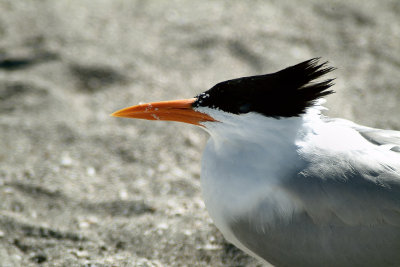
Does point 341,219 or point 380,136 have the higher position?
point 380,136

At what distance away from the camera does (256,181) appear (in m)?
2.28

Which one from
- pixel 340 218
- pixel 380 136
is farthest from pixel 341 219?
pixel 380 136

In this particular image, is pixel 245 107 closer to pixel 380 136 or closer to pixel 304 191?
pixel 304 191

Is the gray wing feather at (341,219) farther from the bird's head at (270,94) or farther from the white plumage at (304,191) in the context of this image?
the bird's head at (270,94)

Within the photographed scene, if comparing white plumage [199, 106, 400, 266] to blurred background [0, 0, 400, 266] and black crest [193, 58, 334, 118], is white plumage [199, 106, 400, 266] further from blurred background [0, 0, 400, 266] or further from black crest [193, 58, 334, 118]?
blurred background [0, 0, 400, 266]

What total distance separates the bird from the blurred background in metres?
0.59

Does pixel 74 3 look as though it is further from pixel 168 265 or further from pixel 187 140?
pixel 168 265

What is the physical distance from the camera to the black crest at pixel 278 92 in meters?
2.18

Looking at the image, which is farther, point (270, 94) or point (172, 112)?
point (172, 112)

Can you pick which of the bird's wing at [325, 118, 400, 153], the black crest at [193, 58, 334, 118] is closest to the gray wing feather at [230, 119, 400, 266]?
the bird's wing at [325, 118, 400, 153]

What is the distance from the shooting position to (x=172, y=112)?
252 centimetres

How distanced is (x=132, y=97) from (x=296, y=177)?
7.35 feet

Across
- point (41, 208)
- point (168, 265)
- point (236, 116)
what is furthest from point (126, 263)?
point (236, 116)

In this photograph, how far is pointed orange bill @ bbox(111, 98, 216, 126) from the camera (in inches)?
96.4
